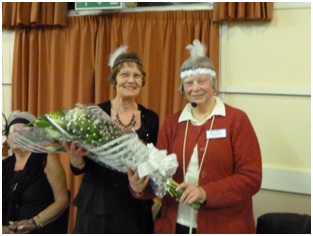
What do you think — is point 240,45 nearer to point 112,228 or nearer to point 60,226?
point 112,228

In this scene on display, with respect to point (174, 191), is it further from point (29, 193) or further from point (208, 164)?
point (29, 193)

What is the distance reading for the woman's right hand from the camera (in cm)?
166

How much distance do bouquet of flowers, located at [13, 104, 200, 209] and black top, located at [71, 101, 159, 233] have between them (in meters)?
0.24

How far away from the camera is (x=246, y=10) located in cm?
238

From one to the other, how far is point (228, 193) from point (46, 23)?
77.0 inches

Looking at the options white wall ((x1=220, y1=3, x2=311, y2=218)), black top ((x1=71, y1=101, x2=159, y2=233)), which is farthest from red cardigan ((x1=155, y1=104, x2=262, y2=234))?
white wall ((x1=220, y1=3, x2=311, y2=218))

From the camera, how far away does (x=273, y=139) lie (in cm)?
247

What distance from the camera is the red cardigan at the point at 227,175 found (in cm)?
156

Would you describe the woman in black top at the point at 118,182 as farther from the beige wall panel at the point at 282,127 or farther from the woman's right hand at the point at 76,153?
the beige wall panel at the point at 282,127

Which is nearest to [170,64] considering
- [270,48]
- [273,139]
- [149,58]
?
[149,58]

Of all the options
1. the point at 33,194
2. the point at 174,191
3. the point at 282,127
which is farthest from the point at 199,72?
the point at 33,194

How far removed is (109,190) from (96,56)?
124cm

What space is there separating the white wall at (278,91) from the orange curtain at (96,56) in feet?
0.57

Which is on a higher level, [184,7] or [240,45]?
[184,7]
